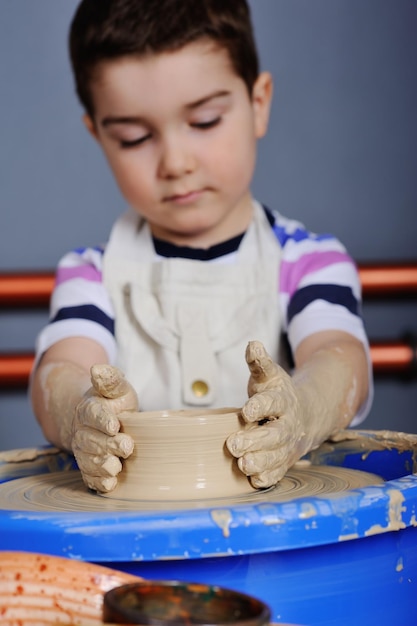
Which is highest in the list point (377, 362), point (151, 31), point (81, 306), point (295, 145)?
point (151, 31)

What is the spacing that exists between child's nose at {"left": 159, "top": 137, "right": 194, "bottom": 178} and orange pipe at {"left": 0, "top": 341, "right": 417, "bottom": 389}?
2.17 ft

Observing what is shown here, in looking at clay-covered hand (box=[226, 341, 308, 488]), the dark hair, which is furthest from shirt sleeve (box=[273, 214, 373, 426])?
clay-covered hand (box=[226, 341, 308, 488])

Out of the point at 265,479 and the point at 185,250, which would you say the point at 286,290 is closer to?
the point at 185,250

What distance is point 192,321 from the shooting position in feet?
3.78

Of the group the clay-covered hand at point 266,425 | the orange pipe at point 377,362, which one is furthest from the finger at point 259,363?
the orange pipe at point 377,362

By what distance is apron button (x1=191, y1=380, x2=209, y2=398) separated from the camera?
112 centimetres

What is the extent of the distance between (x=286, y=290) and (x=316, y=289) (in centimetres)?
5

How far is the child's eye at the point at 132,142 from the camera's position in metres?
1.10

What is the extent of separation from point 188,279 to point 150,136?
7.3 inches

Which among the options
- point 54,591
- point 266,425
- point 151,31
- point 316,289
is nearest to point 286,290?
point 316,289

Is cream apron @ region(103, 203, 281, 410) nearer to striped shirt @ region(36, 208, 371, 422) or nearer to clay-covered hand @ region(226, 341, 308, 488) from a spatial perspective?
striped shirt @ region(36, 208, 371, 422)

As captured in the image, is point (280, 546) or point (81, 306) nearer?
point (280, 546)

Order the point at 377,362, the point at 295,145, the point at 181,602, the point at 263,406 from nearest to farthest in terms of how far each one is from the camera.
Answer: the point at 181,602, the point at 263,406, the point at 377,362, the point at 295,145

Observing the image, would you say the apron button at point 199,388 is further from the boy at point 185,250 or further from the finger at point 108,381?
the finger at point 108,381
